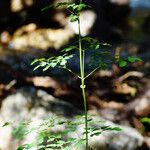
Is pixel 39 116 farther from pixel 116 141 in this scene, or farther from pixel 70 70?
pixel 70 70

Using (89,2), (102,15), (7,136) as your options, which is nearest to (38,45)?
(89,2)

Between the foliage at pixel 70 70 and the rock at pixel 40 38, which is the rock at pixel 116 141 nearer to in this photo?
the foliage at pixel 70 70

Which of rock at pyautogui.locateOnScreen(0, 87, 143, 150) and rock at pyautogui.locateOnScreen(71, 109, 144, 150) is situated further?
rock at pyautogui.locateOnScreen(0, 87, 143, 150)

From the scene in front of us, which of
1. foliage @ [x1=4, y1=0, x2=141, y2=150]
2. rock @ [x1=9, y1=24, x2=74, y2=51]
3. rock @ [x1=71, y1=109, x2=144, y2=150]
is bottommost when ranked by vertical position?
rock @ [x1=71, y1=109, x2=144, y2=150]

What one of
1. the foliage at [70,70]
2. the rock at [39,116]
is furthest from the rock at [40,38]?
the foliage at [70,70]

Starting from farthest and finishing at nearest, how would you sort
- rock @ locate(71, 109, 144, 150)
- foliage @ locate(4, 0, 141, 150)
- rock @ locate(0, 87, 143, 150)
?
1. rock @ locate(0, 87, 143, 150)
2. rock @ locate(71, 109, 144, 150)
3. foliage @ locate(4, 0, 141, 150)

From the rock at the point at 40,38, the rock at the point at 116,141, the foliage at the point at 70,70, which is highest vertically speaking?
the rock at the point at 40,38

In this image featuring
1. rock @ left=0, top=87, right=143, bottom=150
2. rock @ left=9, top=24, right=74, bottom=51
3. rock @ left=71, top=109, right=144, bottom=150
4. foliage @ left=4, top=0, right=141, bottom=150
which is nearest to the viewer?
foliage @ left=4, top=0, right=141, bottom=150

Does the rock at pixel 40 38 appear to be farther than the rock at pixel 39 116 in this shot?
Yes

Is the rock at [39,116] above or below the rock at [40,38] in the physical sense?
below

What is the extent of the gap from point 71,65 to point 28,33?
243cm

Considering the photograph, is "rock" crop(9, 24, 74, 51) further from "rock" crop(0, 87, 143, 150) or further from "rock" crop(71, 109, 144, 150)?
"rock" crop(71, 109, 144, 150)

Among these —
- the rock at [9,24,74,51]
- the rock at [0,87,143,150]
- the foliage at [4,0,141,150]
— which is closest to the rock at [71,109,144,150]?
the rock at [0,87,143,150]

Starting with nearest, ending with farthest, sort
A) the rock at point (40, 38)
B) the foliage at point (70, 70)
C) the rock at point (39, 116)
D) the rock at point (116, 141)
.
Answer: the foliage at point (70, 70) → the rock at point (116, 141) → the rock at point (39, 116) → the rock at point (40, 38)
